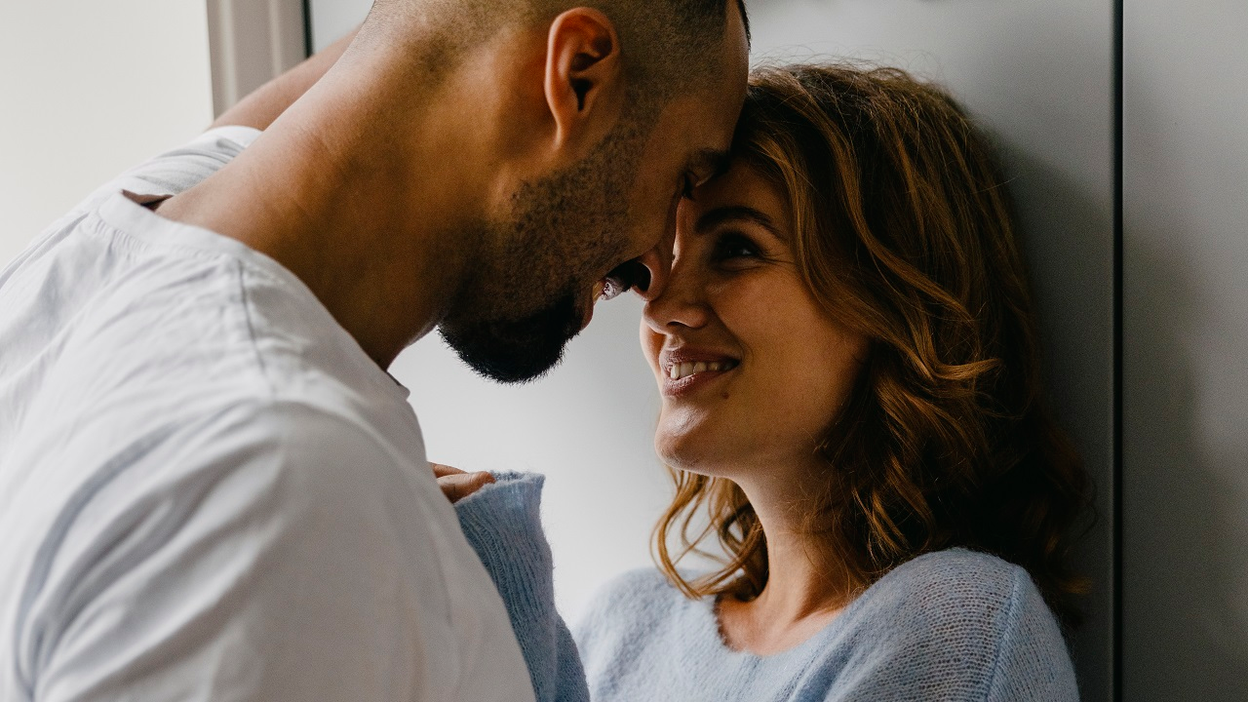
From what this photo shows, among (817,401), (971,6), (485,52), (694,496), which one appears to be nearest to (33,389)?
(485,52)

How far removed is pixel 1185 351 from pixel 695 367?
0.48m

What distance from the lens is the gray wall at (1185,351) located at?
39.1 inches

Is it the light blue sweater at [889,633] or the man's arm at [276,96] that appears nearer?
the light blue sweater at [889,633]

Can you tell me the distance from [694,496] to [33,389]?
0.84 m

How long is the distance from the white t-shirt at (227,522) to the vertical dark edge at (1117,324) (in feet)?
2.20

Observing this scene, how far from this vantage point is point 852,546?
3.81ft

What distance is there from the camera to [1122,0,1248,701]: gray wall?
3.26 feet

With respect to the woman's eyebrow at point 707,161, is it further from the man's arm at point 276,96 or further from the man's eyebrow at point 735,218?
the man's arm at point 276,96

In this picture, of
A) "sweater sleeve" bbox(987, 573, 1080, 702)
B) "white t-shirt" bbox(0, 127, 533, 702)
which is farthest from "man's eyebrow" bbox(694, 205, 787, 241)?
"white t-shirt" bbox(0, 127, 533, 702)

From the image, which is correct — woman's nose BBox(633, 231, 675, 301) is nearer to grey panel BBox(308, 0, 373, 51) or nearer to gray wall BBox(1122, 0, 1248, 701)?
gray wall BBox(1122, 0, 1248, 701)

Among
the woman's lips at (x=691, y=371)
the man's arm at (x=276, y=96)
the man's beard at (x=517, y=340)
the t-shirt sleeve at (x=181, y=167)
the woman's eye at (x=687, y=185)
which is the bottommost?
the woman's lips at (x=691, y=371)

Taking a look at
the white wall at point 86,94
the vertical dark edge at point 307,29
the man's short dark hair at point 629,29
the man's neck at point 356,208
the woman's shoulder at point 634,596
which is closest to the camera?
the man's neck at point 356,208

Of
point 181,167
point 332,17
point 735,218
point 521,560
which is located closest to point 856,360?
point 735,218

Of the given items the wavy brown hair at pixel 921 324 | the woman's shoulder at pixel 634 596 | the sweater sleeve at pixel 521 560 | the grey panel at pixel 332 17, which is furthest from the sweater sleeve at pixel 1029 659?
the grey panel at pixel 332 17
